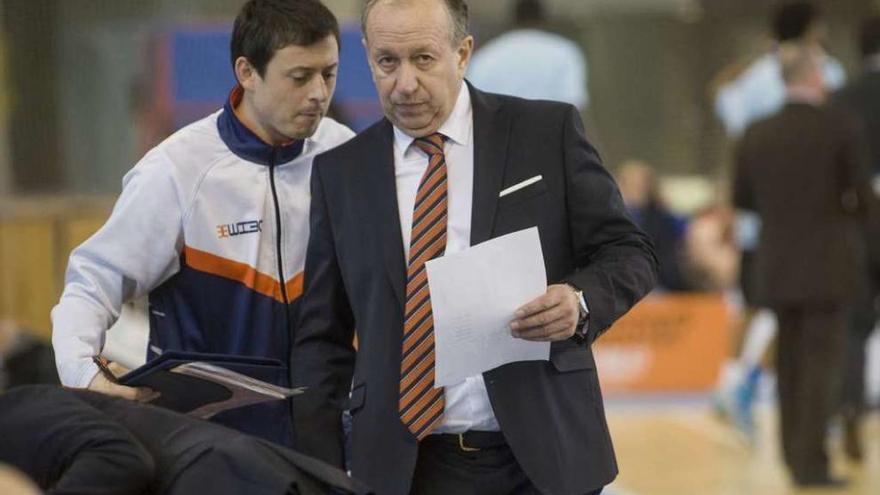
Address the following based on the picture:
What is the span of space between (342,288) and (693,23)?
9825 mm

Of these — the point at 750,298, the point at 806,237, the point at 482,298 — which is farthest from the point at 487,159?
the point at 750,298

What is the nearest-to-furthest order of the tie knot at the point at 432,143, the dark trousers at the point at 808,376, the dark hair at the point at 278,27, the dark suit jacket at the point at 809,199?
1. the tie knot at the point at 432,143
2. the dark hair at the point at 278,27
3. the dark suit jacket at the point at 809,199
4. the dark trousers at the point at 808,376

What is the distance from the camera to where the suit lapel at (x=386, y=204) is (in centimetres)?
352

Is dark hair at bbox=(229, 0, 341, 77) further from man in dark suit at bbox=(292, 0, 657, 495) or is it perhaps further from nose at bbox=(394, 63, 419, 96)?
nose at bbox=(394, 63, 419, 96)

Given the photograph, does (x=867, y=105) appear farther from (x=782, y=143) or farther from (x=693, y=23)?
(x=693, y=23)

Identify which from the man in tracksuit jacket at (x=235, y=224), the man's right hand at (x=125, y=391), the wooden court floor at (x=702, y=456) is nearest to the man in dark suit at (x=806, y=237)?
the wooden court floor at (x=702, y=456)

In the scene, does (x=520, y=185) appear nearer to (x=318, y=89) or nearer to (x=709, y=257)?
(x=318, y=89)

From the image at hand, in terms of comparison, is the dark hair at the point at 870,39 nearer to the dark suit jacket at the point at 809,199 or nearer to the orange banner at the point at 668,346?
the dark suit jacket at the point at 809,199

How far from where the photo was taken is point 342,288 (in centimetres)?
363

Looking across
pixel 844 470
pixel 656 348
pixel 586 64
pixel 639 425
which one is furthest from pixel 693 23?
pixel 844 470

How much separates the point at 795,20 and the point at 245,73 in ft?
15.3

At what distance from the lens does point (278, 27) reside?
12.1 ft

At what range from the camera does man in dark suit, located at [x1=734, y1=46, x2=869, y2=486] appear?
794 centimetres

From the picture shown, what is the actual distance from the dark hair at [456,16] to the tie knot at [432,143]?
183 millimetres
